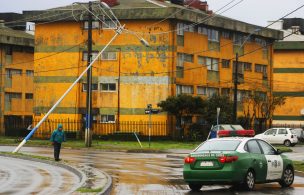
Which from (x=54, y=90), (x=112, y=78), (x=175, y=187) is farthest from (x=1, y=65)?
(x=175, y=187)

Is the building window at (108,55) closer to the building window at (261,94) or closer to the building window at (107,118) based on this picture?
the building window at (107,118)

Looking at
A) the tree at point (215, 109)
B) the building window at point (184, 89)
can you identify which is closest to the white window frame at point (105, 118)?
the building window at point (184, 89)

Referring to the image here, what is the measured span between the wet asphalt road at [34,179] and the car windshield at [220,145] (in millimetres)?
3512

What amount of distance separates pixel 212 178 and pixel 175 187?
1.76m

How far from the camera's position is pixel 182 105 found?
58531 mm

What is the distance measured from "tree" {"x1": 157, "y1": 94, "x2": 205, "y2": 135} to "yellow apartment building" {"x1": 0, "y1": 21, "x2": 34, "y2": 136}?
69.7ft

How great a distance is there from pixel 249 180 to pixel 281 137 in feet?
125

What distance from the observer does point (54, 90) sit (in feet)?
216

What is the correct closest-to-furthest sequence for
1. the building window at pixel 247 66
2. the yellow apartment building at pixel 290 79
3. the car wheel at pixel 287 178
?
the car wheel at pixel 287 178, the building window at pixel 247 66, the yellow apartment building at pixel 290 79

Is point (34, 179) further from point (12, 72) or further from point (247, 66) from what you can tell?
point (12, 72)

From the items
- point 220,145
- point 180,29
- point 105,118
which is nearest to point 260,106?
point 180,29

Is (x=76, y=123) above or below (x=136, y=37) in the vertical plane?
below

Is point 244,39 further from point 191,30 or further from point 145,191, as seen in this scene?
point 145,191

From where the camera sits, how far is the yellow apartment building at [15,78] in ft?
248
